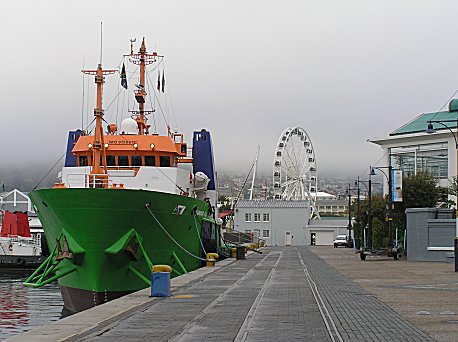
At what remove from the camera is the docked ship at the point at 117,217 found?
86.9ft

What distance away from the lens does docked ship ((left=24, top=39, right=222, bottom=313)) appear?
86.9 ft

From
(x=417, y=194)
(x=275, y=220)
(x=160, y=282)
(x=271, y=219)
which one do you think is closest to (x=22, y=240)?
(x=417, y=194)

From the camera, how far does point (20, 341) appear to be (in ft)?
43.7

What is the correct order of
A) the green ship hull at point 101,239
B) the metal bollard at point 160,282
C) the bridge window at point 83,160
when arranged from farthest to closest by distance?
the bridge window at point 83,160
the green ship hull at point 101,239
the metal bollard at point 160,282

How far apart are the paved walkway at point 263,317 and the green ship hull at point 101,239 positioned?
8.62 ft

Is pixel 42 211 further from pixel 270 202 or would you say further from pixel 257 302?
pixel 270 202

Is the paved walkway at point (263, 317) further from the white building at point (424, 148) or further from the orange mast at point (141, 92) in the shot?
the white building at point (424, 148)

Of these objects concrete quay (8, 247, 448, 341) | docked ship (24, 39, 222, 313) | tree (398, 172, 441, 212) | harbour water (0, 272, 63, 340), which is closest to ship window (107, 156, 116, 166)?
docked ship (24, 39, 222, 313)

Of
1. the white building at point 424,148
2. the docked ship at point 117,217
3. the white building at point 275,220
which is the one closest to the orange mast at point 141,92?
the docked ship at point 117,217

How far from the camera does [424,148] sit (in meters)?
84.6

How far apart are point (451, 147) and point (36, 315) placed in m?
60.2

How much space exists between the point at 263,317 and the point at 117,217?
11041 millimetres

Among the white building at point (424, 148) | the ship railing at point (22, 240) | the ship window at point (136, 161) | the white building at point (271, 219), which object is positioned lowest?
the ship railing at point (22, 240)

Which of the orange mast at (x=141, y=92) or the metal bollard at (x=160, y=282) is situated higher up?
the orange mast at (x=141, y=92)
